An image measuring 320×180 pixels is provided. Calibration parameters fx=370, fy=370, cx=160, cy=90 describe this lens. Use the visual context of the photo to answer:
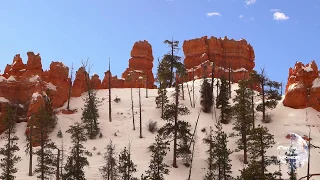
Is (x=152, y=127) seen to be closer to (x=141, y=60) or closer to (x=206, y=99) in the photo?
(x=206, y=99)

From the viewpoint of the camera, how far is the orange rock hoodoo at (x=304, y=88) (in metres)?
50.9

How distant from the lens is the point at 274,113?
5091 centimetres

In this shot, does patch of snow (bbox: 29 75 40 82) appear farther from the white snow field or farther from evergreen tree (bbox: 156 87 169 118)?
evergreen tree (bbox: 156 87 169 118)

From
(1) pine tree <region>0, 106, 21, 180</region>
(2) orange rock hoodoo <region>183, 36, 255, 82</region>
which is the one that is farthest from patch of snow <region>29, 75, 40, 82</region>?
(2) orange rock hoodoo <region>183, 36, 255, 82</region>

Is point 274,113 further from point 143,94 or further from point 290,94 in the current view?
point 143,94

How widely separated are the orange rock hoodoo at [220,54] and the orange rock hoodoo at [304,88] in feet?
99.7

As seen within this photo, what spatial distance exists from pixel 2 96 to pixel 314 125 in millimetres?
43475

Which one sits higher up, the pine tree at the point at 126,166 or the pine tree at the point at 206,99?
the pine tree at the point at 206,99

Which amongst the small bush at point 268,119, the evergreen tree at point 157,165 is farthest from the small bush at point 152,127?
the evergreen tree at point 157,165

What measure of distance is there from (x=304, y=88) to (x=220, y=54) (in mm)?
38167

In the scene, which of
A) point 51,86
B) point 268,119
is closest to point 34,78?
point 51,86

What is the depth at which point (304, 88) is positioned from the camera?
51.8 meters

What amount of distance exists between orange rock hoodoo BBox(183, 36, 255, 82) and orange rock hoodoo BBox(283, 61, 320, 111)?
30404 mm

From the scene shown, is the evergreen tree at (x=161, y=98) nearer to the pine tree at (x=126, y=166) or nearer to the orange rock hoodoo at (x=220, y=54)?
the pine tree at (x=126, y=166)
